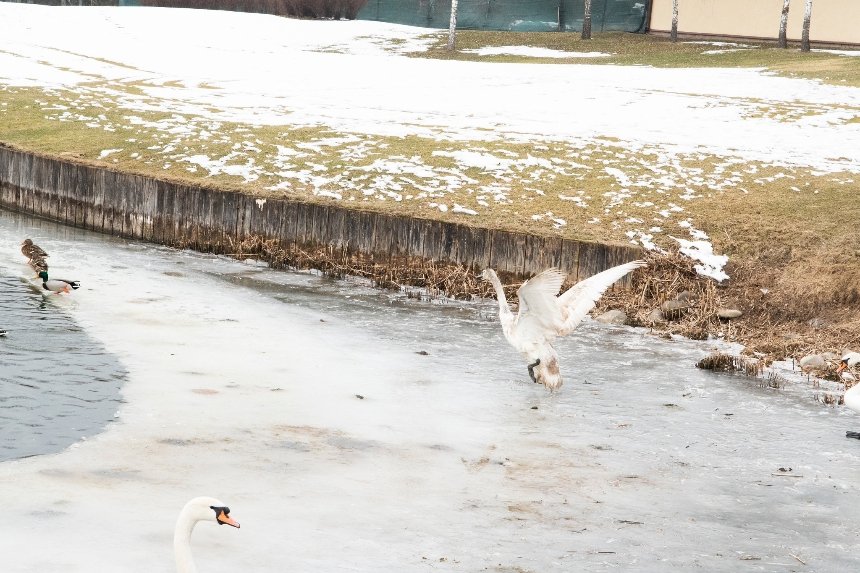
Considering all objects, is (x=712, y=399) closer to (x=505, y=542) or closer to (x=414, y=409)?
(x=414, y=409)

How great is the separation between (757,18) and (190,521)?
4992 centimetres

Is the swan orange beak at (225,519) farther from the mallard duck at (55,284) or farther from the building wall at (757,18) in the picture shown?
the building wall at (757,18)

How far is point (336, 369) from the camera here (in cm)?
1327

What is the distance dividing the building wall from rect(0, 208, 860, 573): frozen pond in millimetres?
37759

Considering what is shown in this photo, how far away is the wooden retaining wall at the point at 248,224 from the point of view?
18.1 m

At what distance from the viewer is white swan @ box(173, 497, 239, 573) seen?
5.95 m

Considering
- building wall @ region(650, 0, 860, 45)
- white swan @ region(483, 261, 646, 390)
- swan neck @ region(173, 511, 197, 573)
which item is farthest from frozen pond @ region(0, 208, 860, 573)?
building wall @ region(650, 0, 860, 45)

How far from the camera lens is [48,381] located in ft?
38.5

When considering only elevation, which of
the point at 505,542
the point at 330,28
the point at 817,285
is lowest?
the point at 505,542

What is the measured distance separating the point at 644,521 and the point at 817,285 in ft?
30.2

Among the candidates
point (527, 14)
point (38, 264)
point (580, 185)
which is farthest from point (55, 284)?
point (527, 14)

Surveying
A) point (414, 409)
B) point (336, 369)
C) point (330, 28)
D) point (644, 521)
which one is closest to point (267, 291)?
point (336, 369)

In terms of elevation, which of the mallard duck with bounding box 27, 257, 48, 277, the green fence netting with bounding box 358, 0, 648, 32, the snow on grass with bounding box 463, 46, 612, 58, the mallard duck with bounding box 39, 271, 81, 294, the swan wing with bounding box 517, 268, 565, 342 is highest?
the green fence netting with bounding box 358, 0, 648, 32

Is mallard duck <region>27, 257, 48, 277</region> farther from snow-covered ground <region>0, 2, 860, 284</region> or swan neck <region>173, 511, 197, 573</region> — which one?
swan neck <region>173, 511, 197, 573</region>
